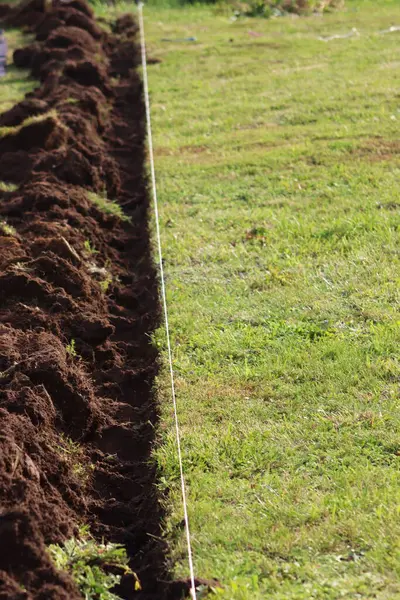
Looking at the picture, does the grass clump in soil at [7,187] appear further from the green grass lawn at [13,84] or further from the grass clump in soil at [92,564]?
the grass clump in soil at [92,564]

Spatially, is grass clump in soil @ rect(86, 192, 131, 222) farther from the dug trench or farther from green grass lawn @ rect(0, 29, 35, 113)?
green grass lawn @ rect(0, 29, 35, 113)

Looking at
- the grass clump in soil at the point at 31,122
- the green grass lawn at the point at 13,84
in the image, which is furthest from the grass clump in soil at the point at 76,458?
the green grass lawn at the point at 13,84

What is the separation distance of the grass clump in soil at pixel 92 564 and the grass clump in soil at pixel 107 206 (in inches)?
191

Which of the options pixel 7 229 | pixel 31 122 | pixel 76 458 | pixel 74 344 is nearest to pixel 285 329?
pixel 74 344

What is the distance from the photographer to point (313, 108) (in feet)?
38.9

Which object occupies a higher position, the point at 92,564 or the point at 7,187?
the point at 7,187

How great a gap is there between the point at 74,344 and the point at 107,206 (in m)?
2.88

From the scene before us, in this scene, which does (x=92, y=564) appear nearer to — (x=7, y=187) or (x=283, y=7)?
(x=7, y=187)

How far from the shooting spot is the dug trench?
443 cm

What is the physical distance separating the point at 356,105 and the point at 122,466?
25.1 ft

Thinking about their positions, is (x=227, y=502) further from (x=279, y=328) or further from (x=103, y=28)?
(x=103, y=28)

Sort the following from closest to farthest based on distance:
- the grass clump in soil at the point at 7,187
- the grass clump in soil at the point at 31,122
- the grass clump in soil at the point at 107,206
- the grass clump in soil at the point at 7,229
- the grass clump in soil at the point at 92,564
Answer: the grass clump in soil at the point at 92,564
the grass clump in soil at the point at 7,229
the grass clump in soil at the point at 107,206
the grass clump in soil at the point at 7,187
the grass clump in soil at the point at 31,122

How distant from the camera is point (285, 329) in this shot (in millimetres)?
6559

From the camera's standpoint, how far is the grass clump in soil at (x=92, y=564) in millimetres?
4234
